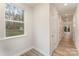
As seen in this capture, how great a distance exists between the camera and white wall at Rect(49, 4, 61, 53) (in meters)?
1.72

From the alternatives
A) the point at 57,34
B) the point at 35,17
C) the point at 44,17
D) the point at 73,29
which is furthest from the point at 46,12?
the point at 73,29

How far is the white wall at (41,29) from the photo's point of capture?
168 centimetres

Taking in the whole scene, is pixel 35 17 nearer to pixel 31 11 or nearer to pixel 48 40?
pixel 31 11

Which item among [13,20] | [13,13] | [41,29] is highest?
[13,13]

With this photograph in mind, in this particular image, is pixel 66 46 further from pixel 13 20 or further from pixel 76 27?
pixel 13 20

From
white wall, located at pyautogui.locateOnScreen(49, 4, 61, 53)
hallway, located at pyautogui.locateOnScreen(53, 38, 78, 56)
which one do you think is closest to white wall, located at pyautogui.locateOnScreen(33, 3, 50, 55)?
white wall, located at pyautogui.locateOnScreen(49, 4, 61, 53)

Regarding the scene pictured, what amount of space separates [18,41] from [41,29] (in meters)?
0.48

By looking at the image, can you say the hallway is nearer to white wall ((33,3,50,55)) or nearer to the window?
white wall ((33,3,50,55))

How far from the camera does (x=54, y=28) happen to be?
1.76m

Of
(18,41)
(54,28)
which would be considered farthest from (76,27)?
(18,41)

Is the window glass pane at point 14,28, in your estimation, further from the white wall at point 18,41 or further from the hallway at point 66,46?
the hallway at point 66,46

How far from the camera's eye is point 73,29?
1.71 meters

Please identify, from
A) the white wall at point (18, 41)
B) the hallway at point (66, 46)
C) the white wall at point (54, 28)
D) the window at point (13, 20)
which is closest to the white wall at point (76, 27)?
the hallway at point (66, 46)

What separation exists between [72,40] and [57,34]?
32 centimetres
